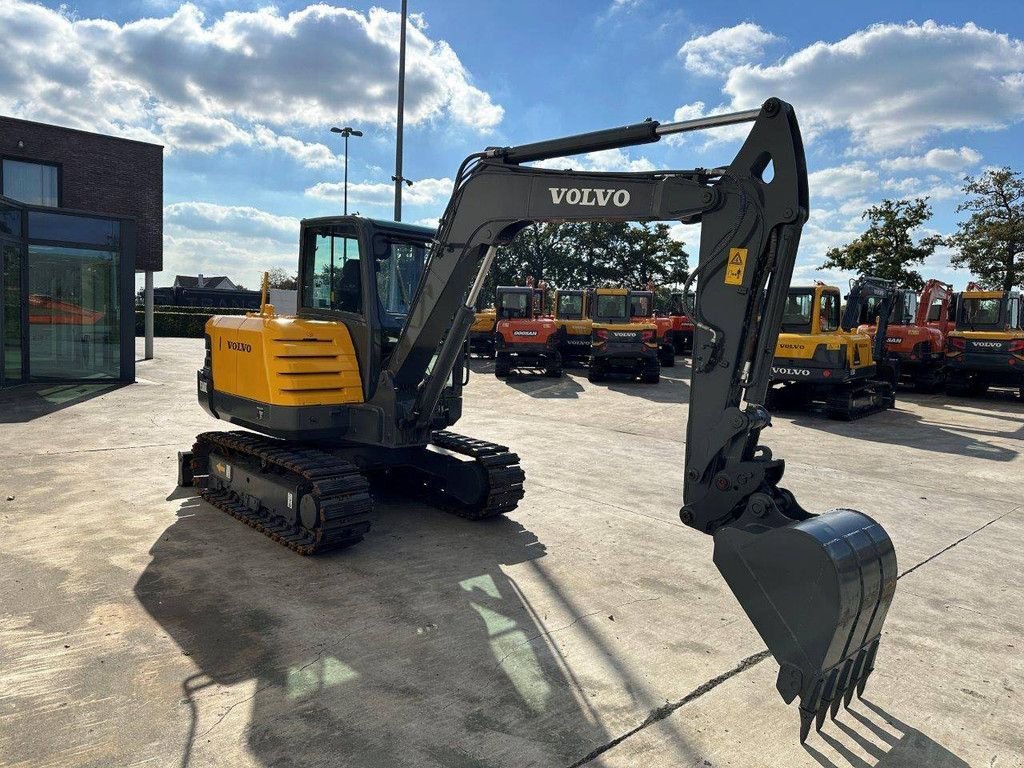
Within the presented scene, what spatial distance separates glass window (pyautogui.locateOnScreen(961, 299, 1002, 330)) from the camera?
742 inches

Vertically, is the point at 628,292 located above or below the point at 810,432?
above

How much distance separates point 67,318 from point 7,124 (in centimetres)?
866

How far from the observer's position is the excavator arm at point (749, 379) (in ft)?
11.4

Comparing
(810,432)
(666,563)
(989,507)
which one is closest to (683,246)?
(810,432)

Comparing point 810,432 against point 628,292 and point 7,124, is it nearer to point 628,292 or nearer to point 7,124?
point 628,292

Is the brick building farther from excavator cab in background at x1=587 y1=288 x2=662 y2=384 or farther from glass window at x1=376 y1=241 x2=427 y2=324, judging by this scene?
glass window at x1=376 y1=241 x2=427 y2=324

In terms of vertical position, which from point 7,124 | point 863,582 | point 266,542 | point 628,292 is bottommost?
point 266,542

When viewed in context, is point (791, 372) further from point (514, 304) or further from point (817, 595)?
point (817, 595)

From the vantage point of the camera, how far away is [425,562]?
227 inches

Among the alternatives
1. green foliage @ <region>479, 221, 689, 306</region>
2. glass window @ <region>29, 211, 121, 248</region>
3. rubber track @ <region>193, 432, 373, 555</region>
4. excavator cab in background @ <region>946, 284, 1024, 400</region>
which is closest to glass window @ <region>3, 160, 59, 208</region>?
glass window @ <region>29, 211, 121, 248</region>

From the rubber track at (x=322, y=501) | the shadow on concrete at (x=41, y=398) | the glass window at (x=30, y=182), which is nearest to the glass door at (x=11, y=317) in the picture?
the shadow on concrete at (x=41, y=398)

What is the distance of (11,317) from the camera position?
14.7m

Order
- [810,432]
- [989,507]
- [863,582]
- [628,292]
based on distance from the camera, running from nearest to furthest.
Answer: [863,582] < [989,507] < [810,432] < [628,292]

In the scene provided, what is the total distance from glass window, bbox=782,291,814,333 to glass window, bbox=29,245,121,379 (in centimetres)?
1464
